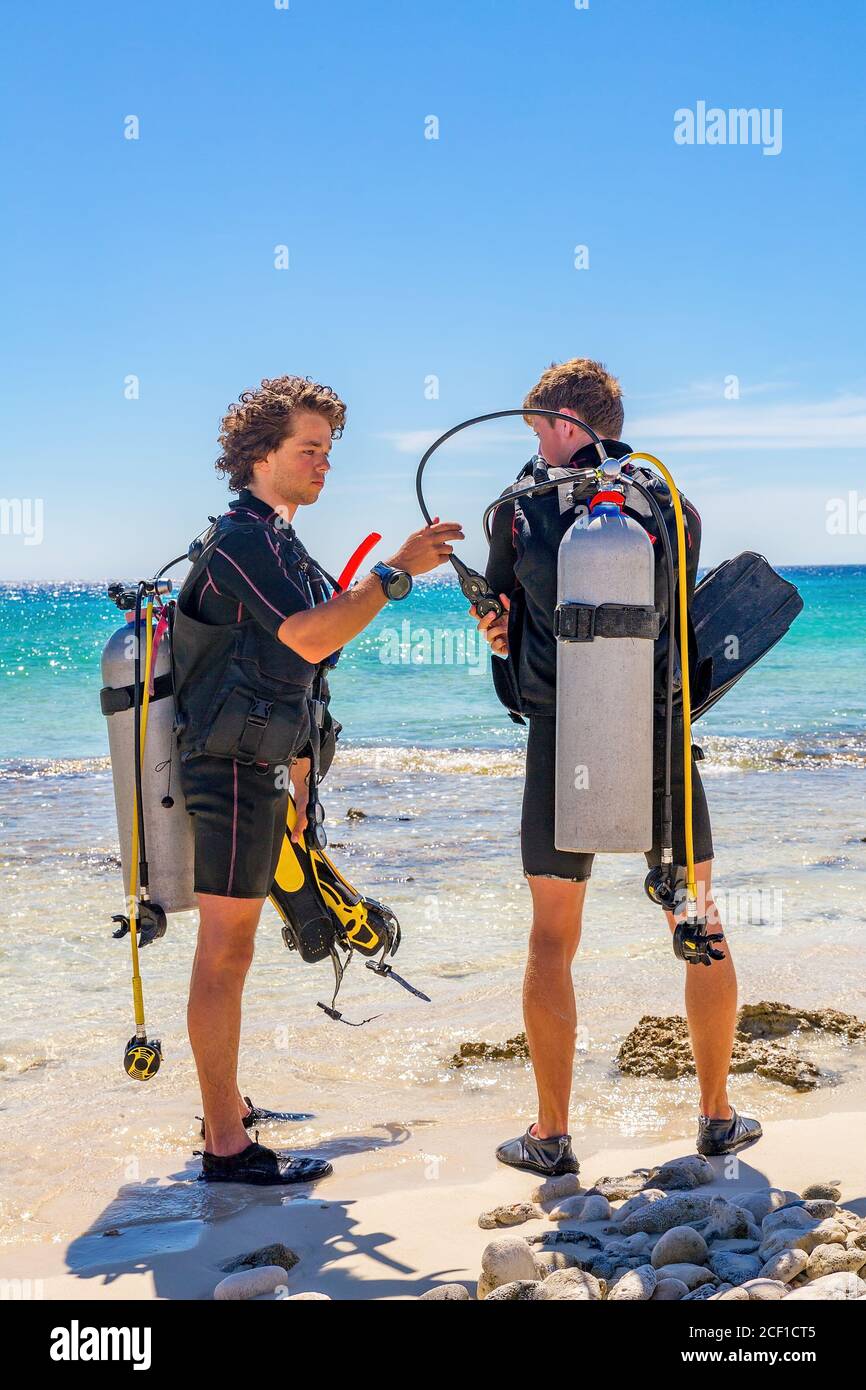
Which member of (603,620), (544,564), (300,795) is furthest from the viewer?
(300,795)

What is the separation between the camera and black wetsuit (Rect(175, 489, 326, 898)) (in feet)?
11.3

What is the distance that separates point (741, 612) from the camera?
3.96m

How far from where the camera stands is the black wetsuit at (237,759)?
3.45m

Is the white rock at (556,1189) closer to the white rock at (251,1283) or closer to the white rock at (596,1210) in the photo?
the white rock at (596,1210)

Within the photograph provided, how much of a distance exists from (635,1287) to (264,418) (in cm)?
248

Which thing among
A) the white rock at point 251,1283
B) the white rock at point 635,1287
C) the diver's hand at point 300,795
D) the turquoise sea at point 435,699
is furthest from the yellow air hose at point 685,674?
the turquoise sea at point 435,699

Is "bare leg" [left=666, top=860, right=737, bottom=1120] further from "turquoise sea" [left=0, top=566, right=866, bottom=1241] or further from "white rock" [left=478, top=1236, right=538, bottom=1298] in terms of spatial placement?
"white rock" [left=478, top=1236, right=538, bottom=1298]

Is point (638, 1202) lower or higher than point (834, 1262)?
lower

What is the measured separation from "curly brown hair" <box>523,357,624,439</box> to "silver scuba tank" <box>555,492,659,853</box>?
0.39 meters

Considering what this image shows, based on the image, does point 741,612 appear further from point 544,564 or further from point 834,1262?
point 834,1262

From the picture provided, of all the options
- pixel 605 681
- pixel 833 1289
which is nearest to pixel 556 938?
pixel 605 681

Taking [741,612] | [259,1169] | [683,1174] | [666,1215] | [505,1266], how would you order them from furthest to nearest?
[741,612] < [259,1169] < [683,1174] < [666,1215] < [505,1266]

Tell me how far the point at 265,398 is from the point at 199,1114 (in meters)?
2.36
